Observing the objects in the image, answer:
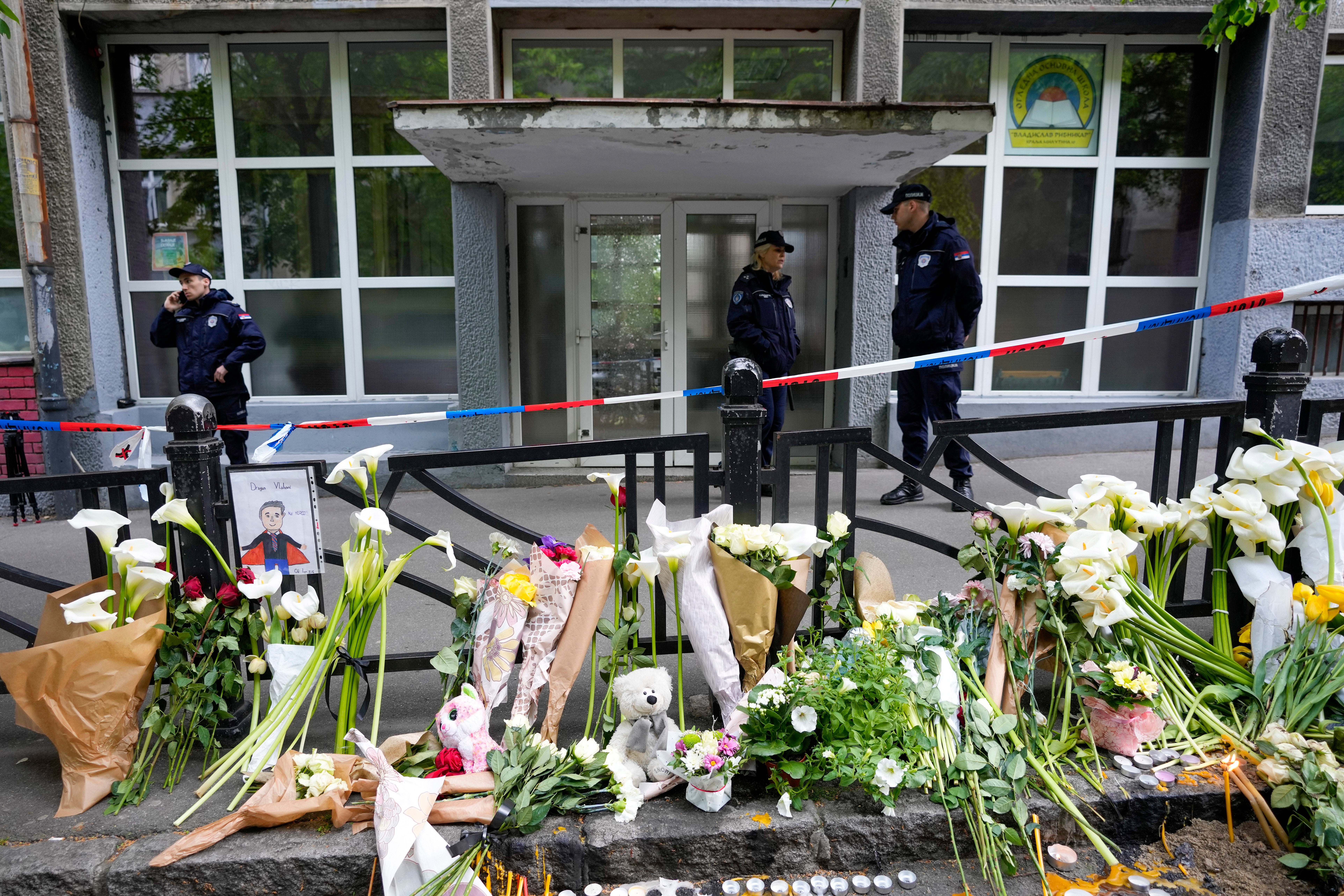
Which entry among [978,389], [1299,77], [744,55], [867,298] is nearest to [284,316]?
[744,55]

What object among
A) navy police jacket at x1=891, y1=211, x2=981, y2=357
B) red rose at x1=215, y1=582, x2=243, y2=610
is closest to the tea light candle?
red rose at x1=215, y1=582, x2=243, y2=610

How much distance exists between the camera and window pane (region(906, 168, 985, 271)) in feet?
22.0

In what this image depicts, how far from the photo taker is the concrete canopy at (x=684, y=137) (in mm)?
4176

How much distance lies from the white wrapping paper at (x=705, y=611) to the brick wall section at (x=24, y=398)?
605cm

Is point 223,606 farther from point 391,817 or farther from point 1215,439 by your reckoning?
point 1215,439

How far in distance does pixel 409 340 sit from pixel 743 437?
4.94 meters

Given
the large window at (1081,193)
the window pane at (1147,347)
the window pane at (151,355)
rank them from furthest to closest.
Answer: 1. the window pane at (1147,347)
2. the large window at (1081,193)
3. the window pane at (151,355)

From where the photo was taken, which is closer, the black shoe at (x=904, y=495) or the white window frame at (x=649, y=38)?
the black shoe at (x=904, y=495)

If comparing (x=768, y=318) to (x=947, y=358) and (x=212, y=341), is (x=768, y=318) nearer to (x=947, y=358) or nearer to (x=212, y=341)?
(x=947, y=358)

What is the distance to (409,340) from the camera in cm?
667

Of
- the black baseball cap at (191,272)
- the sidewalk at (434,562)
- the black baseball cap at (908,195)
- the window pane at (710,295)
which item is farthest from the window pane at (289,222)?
the black baseball cap at (908,195)

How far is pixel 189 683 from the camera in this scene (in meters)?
2.26

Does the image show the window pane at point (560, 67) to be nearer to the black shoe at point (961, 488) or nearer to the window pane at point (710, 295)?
the window pane at point (710, 295)

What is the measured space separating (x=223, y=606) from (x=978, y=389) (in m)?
6.22
